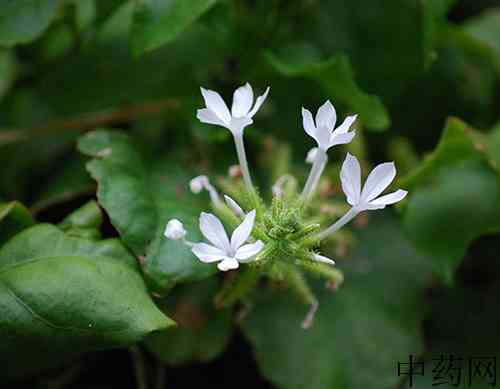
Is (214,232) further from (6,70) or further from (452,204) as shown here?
(6,70)

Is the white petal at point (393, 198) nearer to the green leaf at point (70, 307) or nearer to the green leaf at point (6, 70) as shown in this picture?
the green leaf at point (70, 307)

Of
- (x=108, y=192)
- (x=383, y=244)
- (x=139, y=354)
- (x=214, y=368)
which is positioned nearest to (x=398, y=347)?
(x=383, y=244)

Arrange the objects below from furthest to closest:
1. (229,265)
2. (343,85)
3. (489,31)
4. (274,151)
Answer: (489,31), (274,151), (343,85), (229,265)

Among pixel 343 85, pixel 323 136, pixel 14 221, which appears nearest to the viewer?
pixel 323 136

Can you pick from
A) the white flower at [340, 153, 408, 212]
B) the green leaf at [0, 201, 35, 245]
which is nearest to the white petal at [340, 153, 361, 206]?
the white flower at [340, 153, 408, 212]

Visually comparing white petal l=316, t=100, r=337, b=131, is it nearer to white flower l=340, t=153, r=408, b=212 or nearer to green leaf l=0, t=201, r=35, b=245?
white flower l=340, t=153, r=408, b=212

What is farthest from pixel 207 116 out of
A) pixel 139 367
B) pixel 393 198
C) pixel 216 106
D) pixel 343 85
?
pixel 139 367

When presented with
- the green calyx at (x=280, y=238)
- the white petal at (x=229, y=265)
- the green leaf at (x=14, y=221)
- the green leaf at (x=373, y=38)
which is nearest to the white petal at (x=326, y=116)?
the green calyx at (x=280, y=238)
